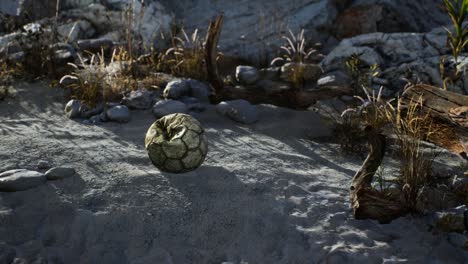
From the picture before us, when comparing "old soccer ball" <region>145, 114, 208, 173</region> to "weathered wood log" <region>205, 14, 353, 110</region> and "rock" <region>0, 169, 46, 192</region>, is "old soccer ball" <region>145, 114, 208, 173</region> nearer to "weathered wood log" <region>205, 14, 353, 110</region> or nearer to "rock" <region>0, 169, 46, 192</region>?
"rock" <region>0, 169, 46, 192</region>

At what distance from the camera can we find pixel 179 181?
3922 millimetres

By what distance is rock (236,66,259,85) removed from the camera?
269 inches

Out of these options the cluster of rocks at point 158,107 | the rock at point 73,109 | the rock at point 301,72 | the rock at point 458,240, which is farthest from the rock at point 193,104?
the rock at point 458,240

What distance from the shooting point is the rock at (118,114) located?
5523 millimetres

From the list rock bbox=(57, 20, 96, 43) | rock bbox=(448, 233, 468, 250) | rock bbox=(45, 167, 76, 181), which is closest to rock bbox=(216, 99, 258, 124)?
rock bbox=(45, 167, 76, 181)

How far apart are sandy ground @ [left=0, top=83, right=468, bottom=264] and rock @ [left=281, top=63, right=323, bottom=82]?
6.93ft

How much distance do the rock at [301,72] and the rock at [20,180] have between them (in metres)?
3.96

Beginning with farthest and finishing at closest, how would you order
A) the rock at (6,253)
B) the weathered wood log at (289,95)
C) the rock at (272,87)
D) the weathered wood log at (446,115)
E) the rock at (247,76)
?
1. the rock at (247,76)
2. the rock at (272,87)
3. the weathered wood log at (289,95)
4. the weathered wood log at (446,115)
5. the rock at (6,253)

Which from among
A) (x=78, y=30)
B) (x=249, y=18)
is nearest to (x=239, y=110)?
(x=249, y=18)

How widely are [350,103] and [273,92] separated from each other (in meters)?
0.98

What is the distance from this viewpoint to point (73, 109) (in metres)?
5.64

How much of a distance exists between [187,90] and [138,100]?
711 millimetres

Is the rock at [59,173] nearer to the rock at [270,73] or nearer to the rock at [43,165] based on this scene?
the rock at [43,165]

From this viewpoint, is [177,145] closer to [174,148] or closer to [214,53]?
[174,148]
